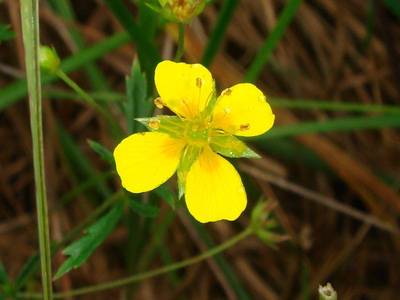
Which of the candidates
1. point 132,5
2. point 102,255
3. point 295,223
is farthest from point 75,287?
point 132,5

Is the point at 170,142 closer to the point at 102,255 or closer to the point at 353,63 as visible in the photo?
the point at 102,255

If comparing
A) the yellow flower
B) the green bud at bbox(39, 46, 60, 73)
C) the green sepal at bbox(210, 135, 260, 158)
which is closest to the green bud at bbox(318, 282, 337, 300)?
the yellow flower

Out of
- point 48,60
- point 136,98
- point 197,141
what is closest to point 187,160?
point 197,141

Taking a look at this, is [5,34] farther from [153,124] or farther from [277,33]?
[277,33]

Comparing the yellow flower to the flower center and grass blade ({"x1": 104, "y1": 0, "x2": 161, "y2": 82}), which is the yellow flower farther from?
grass blade ({"x1": 104, "y1": 0, "x2": 161, "y2": 82})

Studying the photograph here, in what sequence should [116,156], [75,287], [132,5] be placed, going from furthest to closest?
1. [132,5]
2. [75,287]
3. [116,156]
